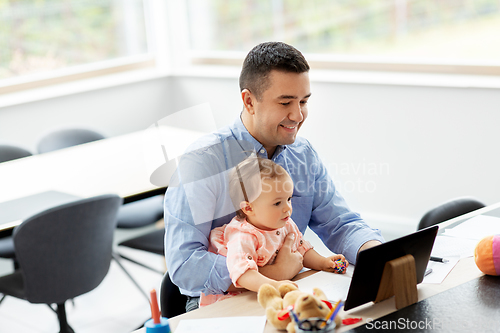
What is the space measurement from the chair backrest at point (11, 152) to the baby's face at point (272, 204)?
2.14 metres

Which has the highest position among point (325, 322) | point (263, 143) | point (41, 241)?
point (263, 143)

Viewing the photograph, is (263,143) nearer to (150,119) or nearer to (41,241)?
(41,241)

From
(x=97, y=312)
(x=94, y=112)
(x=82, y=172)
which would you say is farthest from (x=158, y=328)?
(x=94, y=112)

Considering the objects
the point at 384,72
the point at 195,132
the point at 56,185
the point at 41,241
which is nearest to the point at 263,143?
the point at 195,132

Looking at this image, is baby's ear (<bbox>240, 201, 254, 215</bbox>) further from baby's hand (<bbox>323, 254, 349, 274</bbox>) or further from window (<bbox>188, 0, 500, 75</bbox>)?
window (<bbox>188, 0, 500, 75</bbox>)

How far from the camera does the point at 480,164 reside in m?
3.27

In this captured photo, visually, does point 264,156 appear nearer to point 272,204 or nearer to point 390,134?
point 272,204

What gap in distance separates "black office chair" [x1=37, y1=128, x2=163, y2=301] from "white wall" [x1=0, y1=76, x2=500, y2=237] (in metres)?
0.70

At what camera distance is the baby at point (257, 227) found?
4.69ft

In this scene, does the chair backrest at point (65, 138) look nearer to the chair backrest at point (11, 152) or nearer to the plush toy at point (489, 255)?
the chair backrest at point (11, 152)

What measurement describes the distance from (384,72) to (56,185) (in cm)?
214

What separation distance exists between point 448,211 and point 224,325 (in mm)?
1133

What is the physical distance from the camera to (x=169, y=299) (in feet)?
5.29

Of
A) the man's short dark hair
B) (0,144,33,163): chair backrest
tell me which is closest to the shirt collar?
the man's short dark hair
